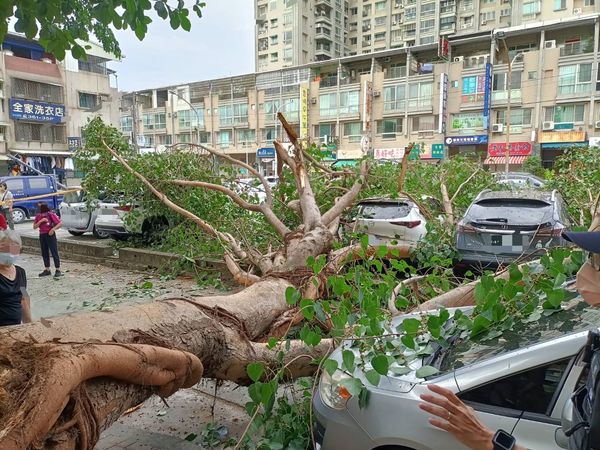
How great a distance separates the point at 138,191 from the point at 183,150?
1.33 meters

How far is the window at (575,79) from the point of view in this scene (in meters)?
33.7

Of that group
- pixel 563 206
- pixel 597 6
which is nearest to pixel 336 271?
pixel 563 206

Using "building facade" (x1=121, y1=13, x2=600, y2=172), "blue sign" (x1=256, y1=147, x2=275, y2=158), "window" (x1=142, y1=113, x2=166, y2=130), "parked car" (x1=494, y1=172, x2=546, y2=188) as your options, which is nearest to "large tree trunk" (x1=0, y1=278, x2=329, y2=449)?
"parked car" (x1=494, y1=172, x2=546, y2=188)

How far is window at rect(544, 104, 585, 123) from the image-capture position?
1334 inches

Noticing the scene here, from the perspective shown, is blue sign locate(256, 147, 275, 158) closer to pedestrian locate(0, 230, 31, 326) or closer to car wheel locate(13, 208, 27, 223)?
car wheel locate(13, 208, 27, 223)

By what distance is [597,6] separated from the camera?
41188 mm

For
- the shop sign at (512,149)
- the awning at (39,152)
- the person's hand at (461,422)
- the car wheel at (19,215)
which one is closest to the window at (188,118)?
the awning at (39,152)

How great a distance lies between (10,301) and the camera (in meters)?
3.95

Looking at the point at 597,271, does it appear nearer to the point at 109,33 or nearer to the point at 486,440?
the point at 486,440

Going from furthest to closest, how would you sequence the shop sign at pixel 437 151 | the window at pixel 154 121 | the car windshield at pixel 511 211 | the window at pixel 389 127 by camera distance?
the window at pixel 154 121
the window at pixel 389 127
the shop sign at pixel 437 151
the car windshield at pixel 511 211

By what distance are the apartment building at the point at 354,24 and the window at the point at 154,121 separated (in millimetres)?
19225

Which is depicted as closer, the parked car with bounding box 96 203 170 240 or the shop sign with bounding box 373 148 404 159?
the parked car with bounding box 96 203 170 240

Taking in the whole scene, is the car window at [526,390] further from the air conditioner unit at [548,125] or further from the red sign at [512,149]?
the air conditioner unit at [548,125]

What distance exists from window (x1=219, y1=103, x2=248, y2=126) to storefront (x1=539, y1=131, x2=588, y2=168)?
30.5m
